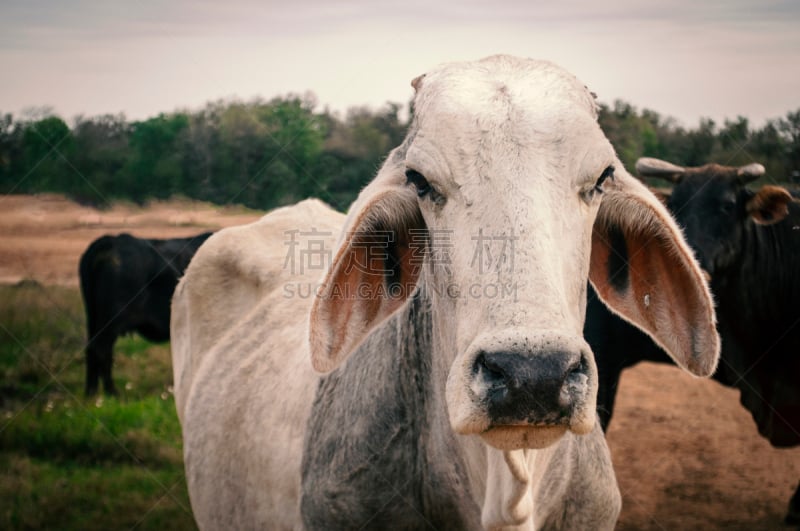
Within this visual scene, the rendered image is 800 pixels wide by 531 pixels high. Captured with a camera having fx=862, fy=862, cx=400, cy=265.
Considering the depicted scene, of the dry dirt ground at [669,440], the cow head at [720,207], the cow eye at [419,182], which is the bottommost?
the dry dirt ground at [669,440]

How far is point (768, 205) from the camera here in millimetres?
6578

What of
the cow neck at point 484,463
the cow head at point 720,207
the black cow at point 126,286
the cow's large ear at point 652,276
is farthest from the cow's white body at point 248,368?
the black cow at point 126,286

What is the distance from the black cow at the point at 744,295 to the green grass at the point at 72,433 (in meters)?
3.58

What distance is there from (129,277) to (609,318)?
6.97 meters

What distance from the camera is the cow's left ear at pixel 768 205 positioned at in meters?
6.50

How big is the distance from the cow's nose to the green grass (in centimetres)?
498

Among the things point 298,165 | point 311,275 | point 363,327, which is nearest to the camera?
point 363,327

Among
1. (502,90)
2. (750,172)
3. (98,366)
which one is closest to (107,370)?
(98,366)

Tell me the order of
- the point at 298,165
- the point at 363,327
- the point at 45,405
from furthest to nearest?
the point at 298,165 < the point at 45,405 < the point at 363,327

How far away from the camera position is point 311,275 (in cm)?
467

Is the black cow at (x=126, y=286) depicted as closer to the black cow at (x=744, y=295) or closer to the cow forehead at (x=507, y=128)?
the black cow at (x=744, y=295)

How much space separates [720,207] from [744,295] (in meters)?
0.87

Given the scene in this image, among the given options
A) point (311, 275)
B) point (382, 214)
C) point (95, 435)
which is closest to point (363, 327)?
point (382, 214)

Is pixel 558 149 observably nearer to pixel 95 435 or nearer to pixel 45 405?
pixel 95 435
